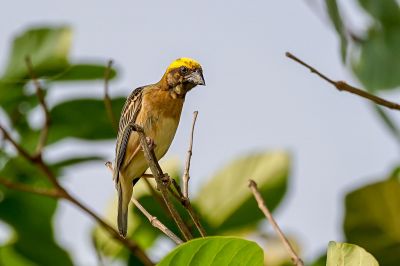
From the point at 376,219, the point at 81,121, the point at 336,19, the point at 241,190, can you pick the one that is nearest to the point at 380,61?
the point at 376,219

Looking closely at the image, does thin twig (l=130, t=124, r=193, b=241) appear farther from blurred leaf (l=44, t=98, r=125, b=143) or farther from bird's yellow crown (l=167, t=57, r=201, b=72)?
blurred leaf (l=44, t=98, r=125, b=143)

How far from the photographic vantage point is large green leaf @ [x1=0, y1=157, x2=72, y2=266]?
3.05 metres

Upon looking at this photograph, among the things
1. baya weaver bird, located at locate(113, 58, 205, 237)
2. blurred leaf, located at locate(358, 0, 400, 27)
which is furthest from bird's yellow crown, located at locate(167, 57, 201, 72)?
blurred leaf, located at locate(358, 0, 400, 27)

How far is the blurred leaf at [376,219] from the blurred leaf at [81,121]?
893mm

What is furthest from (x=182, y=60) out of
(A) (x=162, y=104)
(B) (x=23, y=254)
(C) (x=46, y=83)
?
(B) (x=23, y=254)

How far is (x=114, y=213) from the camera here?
131 inches

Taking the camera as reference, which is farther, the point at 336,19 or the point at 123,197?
the point at 123,197

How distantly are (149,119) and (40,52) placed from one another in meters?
0.86

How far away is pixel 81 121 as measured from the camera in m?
3.16

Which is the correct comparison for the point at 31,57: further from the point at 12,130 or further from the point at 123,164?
the point at 123,164

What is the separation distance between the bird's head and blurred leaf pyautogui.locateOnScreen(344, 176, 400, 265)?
67 centimetres

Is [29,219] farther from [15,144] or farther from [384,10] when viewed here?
[384,10]

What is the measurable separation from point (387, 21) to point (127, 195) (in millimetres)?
967

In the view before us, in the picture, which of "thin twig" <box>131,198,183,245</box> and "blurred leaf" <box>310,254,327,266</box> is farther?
"blurred leaf" <box>310,254,327,266</box>
